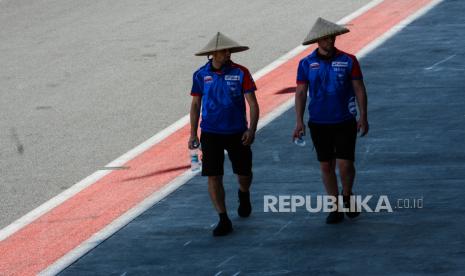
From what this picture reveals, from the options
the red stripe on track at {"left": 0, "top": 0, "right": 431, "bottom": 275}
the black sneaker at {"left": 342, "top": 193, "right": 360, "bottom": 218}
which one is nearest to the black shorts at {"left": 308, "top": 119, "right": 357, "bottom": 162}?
the black sneaker at {"left": 342, "top": 193, "right": 360, "bottom": 218}

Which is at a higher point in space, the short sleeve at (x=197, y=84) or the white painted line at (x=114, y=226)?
the short sleeve at (x=197, y=84)

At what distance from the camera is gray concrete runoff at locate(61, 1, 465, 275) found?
10164mm

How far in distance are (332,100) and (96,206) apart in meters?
3.33

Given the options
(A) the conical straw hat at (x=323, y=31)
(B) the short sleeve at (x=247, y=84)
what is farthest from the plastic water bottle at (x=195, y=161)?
(A) the conical straw hat at (x=323, y=31)

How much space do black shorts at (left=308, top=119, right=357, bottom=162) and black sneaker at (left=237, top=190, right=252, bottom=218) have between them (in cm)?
87

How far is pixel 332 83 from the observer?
36.3 ft

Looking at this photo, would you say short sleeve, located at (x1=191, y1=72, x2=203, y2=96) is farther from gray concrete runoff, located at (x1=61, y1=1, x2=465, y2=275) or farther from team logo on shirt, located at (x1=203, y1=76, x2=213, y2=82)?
gray concrete runoff, located at (x1=61, y1=1, x2=465, y2=275)

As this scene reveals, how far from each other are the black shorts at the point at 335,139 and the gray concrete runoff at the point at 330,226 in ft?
2.12

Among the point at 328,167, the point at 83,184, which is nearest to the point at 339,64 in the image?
the point at 328,167

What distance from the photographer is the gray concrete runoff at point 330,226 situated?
10164 millimetres

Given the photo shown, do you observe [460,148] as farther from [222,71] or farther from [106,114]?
[106,114]

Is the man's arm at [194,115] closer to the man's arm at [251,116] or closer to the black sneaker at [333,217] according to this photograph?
the man's arm at [251,116]

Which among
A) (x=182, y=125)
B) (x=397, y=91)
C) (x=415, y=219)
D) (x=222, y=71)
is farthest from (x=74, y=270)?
(x=397, y=91)

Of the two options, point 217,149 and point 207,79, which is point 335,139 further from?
point 207,79
